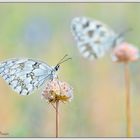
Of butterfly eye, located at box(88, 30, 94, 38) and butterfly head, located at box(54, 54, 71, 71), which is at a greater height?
butterfly eye, located at box(88, 30, 94, 38)

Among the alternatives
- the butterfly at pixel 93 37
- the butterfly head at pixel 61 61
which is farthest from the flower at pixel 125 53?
the butterfly head at pixel 61 61

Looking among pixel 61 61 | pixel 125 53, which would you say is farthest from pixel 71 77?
pixel 125 53

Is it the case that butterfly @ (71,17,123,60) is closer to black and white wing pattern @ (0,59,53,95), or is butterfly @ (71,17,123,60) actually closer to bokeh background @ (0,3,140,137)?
bokeh background @ (0,3,140,137)

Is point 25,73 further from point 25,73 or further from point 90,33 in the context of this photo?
point 90,33

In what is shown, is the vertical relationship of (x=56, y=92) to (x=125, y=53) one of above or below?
below

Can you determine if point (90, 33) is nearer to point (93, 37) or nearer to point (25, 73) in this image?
point (93, 37)

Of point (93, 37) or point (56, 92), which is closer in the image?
point (56, 92)

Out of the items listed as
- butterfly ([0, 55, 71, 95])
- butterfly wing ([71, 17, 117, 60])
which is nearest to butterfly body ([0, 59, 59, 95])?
butterfly ([0, 55, 71, 95])

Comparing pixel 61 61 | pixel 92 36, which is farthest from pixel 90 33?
pixel 61 61
